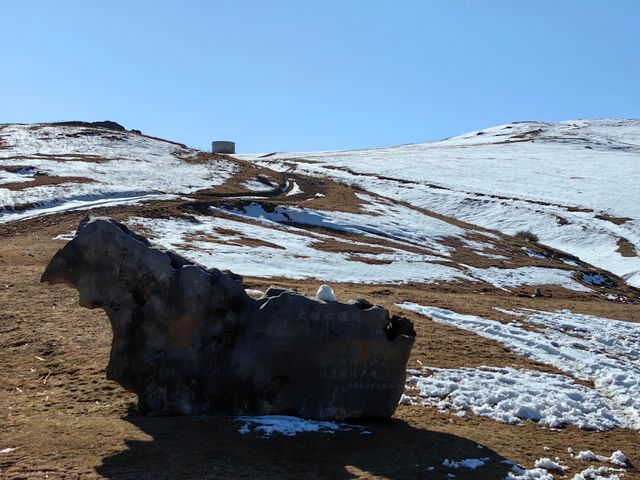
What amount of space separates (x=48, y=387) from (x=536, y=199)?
212ft

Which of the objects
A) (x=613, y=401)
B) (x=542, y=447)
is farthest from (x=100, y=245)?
(x=613, y=401)

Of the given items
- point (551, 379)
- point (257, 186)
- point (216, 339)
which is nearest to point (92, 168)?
point (257, 186)

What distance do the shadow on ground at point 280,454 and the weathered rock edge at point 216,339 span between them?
558 mm

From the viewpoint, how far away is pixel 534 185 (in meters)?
80.0

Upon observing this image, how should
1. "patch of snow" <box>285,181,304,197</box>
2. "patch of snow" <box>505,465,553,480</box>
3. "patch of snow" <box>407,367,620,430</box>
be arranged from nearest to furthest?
"patch of snow" <box>505,465,553,480</box> → "patch of snow" <box>407,367,620,430</box> → "patch of snow" <box>285,181,304,197</box>

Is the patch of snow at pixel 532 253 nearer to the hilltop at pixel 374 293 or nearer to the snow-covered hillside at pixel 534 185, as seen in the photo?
the hilltop at pixel 374 293

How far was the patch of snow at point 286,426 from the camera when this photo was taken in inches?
426

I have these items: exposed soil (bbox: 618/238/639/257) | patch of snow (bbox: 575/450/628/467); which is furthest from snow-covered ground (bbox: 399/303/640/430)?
exposed soil (bbox: 618/238/639/257)

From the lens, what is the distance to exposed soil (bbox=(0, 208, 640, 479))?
941cm

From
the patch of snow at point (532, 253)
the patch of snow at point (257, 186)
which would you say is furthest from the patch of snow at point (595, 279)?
the patch of snow at point (257, 186)

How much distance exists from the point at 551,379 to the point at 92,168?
52.6 m

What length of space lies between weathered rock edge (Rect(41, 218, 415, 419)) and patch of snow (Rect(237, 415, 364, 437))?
191 mm

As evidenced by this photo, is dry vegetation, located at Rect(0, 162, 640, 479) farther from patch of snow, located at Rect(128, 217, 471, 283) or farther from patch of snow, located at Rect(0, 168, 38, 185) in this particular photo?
patch of snow, located at Rect(0, 168, 38, 185)

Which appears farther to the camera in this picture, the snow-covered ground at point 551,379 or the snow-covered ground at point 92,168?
the snow-covered ground at point 92,168
